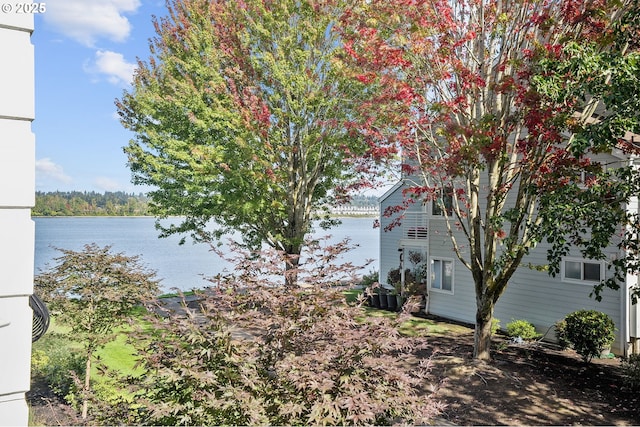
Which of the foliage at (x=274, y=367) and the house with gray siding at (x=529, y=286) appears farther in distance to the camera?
the house with gray siding at (x=529, y=286)

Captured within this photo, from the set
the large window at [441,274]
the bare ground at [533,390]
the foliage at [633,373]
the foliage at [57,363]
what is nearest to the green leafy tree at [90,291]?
the foliage at [57,363]

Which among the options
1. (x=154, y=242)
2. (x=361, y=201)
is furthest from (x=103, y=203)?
(x=154, y=242)

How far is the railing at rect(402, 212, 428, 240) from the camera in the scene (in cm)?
1803

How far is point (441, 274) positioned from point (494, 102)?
24.9 feet

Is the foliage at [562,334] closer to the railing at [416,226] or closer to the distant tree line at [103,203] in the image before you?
the railing at [416,226]

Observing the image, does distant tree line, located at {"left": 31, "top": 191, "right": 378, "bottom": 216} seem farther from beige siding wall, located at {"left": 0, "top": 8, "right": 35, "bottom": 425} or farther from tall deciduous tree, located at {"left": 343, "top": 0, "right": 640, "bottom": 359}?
beige siding wall, located at {"left": 0, "top": 8, "right": 35, "bottom": 425}

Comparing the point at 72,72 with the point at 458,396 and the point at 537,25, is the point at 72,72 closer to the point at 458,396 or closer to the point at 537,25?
the point at 537,25

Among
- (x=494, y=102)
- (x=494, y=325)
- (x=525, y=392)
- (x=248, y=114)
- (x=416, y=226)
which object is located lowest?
(x=525, y=392)

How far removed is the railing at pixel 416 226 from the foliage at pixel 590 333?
7367 mm

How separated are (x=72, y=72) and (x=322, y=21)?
790 centimetres

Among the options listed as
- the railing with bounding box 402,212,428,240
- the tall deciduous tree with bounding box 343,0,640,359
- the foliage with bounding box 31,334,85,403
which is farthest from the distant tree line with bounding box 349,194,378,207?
the foliage with bounding box 31,334,85,403

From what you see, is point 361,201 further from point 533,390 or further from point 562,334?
point 533,390

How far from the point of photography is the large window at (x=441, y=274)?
16.1 meters

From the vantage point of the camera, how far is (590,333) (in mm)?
10594
